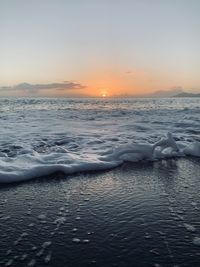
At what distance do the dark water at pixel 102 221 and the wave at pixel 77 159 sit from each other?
448 mm

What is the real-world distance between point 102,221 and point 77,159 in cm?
344

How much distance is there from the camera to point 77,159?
24.2 feet

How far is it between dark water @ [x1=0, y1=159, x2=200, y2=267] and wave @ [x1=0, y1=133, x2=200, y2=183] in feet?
1.47

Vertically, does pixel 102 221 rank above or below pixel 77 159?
below

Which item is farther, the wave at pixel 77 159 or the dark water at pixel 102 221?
the wave at pixel 77 159

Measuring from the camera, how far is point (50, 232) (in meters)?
3.74

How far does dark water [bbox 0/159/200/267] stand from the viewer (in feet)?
10.5

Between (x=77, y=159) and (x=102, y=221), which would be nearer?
(x=102, y=221)

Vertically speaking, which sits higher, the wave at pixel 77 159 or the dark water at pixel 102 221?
the wave at pixel 77 159

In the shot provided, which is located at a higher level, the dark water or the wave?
the wave

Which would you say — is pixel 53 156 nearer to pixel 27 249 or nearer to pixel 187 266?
pixel 27 249

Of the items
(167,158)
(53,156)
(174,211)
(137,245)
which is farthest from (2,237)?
(167,158)

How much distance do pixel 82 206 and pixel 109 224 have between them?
0.77 metres

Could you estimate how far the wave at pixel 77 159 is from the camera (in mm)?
6297
